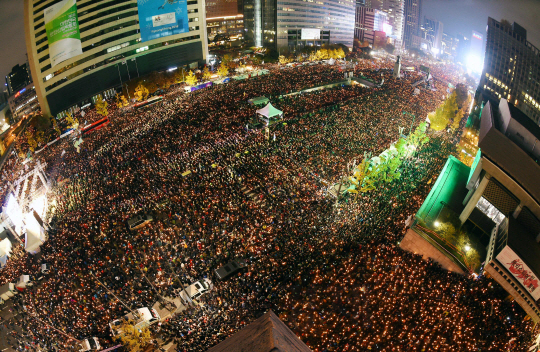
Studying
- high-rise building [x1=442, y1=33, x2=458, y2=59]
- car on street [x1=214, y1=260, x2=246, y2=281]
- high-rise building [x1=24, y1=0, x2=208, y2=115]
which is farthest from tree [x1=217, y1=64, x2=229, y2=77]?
high-rise building [x1=442, y1=33, x2=458, y2=59]

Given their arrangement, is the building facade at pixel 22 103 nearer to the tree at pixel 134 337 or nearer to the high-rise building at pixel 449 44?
the tree at pixel 134 337

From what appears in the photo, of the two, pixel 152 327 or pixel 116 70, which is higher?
pixel 116 70

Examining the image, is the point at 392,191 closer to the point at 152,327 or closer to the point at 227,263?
the point at 227,263

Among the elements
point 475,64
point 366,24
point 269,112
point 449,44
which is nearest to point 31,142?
point 269,112

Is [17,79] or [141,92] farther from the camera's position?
[17,79]

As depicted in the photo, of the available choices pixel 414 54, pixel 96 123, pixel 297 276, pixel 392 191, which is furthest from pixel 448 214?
pixel 414 54

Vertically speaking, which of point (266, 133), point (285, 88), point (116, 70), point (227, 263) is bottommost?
point (227, 263)

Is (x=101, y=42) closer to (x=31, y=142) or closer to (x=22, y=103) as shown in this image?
(x=31, y=142)
